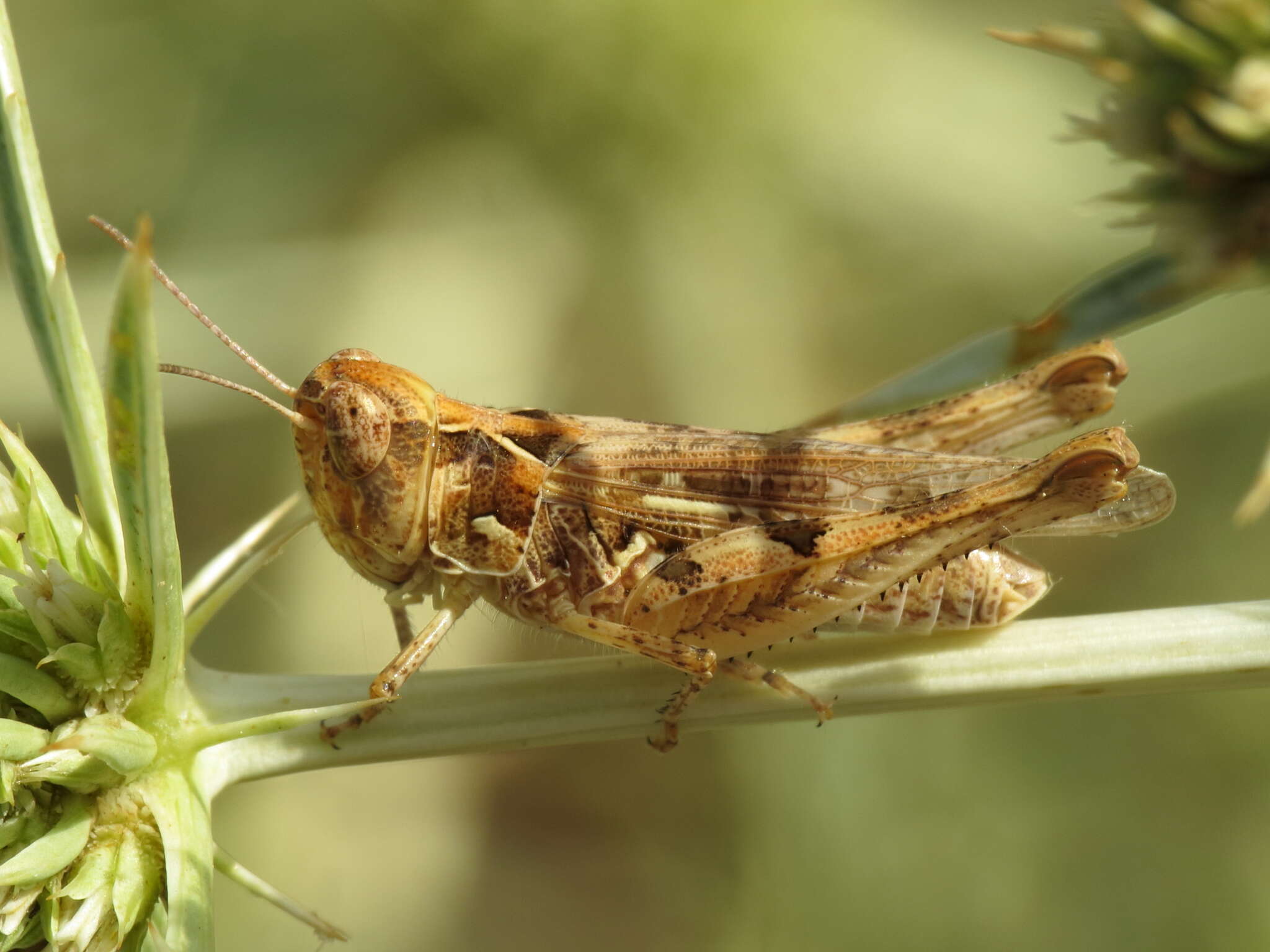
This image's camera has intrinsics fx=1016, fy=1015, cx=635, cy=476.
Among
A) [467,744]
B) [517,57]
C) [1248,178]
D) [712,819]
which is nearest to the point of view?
[1248,178]

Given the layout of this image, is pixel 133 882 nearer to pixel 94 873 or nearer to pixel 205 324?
pixel 94 873

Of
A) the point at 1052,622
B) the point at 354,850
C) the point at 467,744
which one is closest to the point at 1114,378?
the point at 1052,622

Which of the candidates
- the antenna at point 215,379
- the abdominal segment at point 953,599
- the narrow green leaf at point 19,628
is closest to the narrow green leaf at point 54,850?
the narrow green leaf at point 19,628

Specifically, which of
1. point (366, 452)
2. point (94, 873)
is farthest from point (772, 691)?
point (94, 873)

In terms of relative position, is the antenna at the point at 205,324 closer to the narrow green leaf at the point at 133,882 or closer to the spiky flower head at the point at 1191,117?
the narrow green leaf at the point at 133,882

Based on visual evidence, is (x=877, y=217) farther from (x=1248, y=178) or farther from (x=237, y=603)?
(x=237, y=603)

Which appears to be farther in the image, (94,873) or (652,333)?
(652,333)
